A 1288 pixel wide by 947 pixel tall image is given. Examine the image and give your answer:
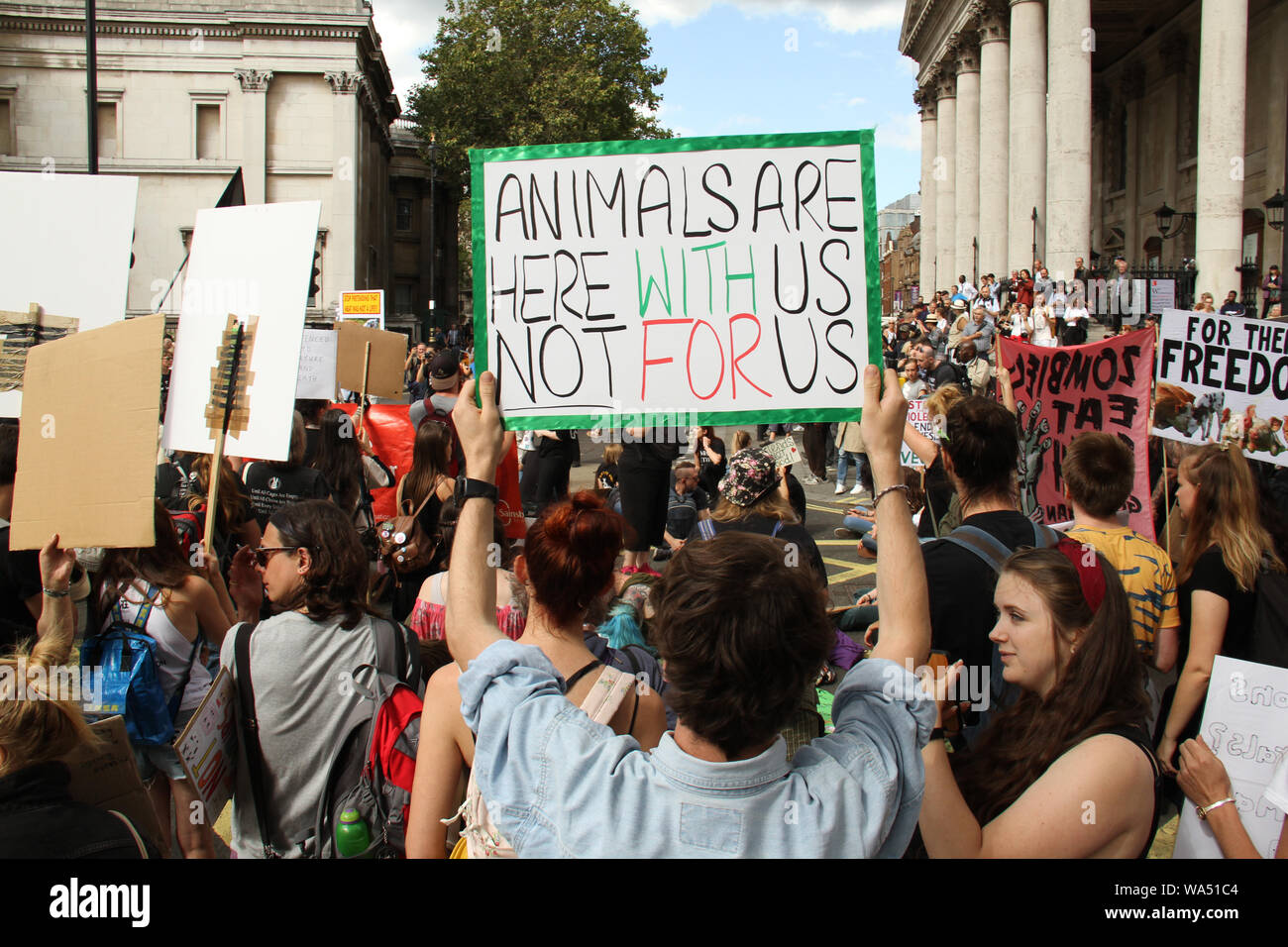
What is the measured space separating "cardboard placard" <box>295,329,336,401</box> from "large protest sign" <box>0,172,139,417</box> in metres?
3.34

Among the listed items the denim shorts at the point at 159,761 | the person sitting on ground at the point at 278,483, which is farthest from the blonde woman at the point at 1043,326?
the denim shorts at the point at 159,761

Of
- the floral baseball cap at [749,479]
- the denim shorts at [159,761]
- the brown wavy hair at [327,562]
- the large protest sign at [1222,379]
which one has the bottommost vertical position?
the denim shorts at [159,761]

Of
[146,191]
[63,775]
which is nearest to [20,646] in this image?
[63,775]

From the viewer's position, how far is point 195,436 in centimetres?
401

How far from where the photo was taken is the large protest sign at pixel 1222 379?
17.0 ft

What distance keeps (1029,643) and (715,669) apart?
1.24 metres

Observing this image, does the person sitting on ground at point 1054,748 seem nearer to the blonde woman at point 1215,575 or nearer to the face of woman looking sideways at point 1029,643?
the face of woman looking sideways at point 1029,643

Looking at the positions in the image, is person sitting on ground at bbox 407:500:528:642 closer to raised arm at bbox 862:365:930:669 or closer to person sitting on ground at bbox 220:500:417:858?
person sitting on ground at bbox 220:500:417:858

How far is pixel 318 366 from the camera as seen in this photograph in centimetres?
792

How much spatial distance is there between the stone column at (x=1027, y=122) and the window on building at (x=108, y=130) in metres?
35.1

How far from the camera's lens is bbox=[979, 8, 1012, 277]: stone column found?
101 feet
